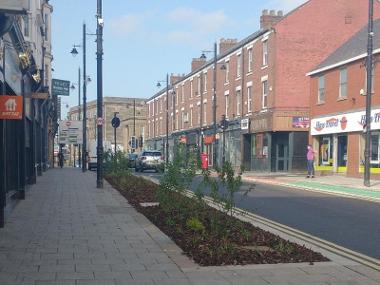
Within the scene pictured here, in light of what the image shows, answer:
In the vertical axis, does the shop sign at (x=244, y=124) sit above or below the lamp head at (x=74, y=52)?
below

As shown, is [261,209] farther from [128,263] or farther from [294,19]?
[294,19]

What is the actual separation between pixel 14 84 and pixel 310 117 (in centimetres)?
2370

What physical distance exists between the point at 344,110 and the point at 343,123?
76cm

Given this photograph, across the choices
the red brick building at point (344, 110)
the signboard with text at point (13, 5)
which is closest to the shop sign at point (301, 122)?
the red brick building at point (344, 110)

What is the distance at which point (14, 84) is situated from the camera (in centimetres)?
1386

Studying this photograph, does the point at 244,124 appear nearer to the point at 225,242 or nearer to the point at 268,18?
the point at 268,18

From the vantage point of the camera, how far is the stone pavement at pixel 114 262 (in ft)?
20.6

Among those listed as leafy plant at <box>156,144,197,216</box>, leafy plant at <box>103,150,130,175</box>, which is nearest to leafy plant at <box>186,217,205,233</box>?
leafy plant at <box>156,144,197,216</box>

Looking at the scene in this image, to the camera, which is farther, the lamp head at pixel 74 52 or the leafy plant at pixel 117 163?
the lamp head at pixel 74 52

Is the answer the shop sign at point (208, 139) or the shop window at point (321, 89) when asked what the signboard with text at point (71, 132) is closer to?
the shop sign at point (208, 139)

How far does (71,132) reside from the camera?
49094mm

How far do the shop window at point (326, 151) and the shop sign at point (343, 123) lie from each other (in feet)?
1.88

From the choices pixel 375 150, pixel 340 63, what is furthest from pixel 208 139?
pixel 375 150

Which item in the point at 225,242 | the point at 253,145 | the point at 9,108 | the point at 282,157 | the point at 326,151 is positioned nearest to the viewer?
the point at 225,242
